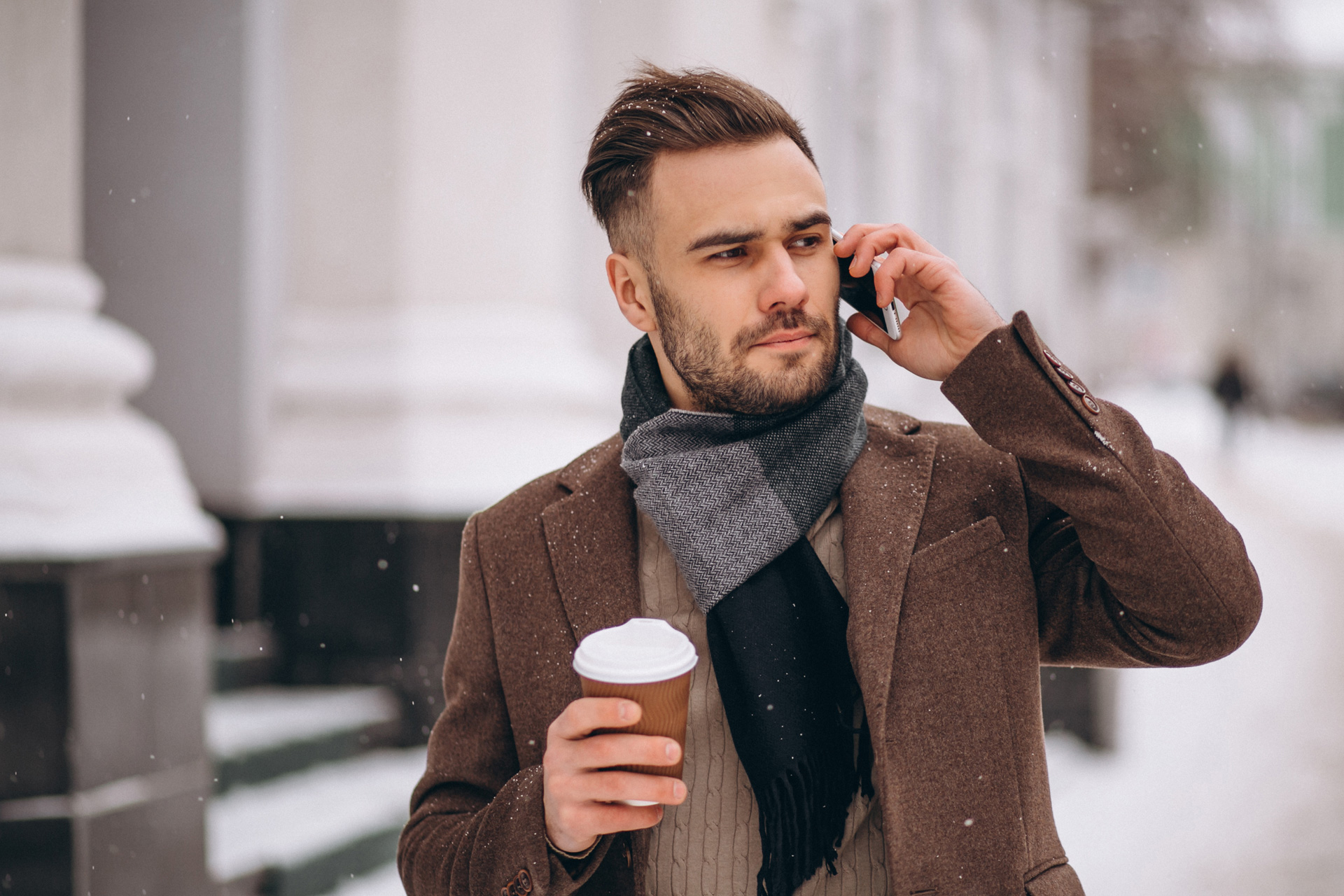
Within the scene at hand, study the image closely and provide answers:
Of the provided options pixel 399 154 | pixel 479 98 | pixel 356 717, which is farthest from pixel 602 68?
pixel 356 717

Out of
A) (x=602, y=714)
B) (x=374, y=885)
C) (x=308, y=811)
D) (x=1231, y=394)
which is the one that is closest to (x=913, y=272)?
(x=602, y=714)

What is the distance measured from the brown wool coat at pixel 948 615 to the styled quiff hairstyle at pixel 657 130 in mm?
465

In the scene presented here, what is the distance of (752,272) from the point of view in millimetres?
1583

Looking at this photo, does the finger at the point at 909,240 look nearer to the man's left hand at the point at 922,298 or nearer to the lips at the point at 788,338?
the man's left hand at the point at 922,298

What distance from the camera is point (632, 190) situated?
1.70 meters

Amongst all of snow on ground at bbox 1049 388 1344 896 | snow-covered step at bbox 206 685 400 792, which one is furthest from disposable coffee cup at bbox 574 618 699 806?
snow-covered step at bbox 206 685 400 792

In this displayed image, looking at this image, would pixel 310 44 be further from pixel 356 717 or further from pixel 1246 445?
pixel 1246 445

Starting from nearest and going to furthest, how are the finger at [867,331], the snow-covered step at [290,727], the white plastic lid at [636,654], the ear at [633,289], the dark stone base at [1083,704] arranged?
the white plastic lid at [636,654] → the finger at [867,331] → the ear at [633,289] → the snow-covered step at [290,727] → the dark stone base at [1083,704]

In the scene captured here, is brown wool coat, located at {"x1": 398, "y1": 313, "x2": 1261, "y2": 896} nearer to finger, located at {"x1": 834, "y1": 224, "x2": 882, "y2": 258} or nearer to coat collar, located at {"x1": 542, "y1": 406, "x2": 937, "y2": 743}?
coat collar, located at {"x1": 542, "y1": 406, "x2": 937, "y2": 743}

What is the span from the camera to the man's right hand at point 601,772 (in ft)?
3.86

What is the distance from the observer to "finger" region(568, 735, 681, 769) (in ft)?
3.87

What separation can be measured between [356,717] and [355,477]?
3.19 feet

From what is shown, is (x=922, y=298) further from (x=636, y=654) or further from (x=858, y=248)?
(x=636, y=654)

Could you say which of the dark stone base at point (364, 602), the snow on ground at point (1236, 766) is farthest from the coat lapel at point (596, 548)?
the dark stone base at point (364, 602)
